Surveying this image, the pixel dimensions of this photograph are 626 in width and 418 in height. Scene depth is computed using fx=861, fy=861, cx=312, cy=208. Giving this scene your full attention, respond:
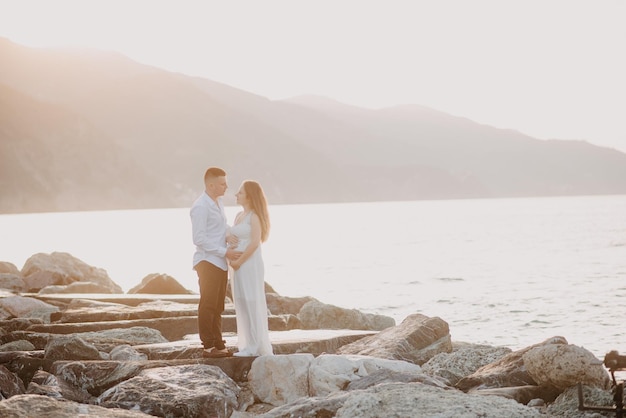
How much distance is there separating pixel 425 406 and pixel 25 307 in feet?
38.9

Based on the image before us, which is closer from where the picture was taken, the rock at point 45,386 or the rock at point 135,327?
the rock at point 45,386

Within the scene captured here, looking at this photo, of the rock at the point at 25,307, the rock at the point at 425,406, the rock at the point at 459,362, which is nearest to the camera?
the rock at the point at 425,406

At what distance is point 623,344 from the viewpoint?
67.5 feet

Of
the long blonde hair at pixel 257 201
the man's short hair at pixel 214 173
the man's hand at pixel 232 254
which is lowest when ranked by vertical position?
the man's hand at pixel 232 254

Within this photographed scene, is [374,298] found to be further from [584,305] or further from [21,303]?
[21,303]

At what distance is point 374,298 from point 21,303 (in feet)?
69.4

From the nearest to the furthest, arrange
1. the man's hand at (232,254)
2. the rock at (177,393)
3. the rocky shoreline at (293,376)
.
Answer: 1. the rocky shoreline at (293,376)
2. the rock at (177,393)
3. the man's hand at (232,254)

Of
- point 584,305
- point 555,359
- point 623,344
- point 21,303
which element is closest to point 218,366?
point 555,359

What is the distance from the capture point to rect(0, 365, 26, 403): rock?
28.7ft

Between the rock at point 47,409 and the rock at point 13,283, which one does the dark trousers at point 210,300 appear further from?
the rock at point 13,283

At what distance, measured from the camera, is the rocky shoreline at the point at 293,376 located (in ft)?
22.7

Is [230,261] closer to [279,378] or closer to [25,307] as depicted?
[279,378]

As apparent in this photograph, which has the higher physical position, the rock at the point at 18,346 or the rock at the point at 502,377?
the rock at the point at 18,346

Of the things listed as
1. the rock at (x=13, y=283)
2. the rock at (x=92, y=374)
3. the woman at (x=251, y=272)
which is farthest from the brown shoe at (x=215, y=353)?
the rock at (x=13, y=283)
